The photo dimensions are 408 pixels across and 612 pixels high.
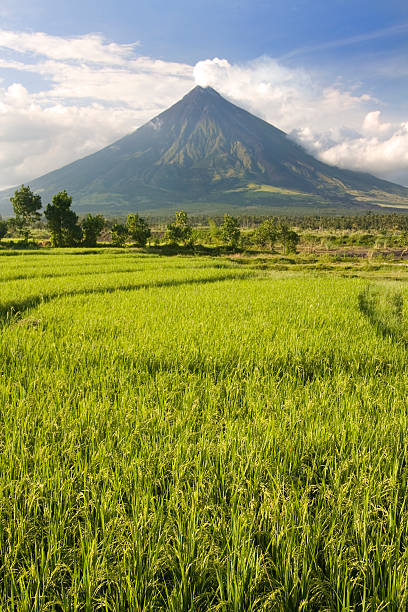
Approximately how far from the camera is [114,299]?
409 inches

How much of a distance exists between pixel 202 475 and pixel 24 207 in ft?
250

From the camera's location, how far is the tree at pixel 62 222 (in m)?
58.6

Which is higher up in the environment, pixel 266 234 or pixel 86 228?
pixel 86 228

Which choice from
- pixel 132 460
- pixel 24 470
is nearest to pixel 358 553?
pixel 132 460

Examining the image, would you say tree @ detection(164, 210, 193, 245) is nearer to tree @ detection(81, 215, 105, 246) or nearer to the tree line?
the tree line

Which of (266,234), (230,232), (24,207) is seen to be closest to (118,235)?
(24,207)

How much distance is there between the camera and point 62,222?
60.1 metres

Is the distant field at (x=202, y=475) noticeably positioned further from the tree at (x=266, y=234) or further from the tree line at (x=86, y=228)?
the tree at (x=266, y=234)

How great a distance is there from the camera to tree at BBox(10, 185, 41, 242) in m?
65.1

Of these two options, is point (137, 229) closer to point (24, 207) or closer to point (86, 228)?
point (86, 228)

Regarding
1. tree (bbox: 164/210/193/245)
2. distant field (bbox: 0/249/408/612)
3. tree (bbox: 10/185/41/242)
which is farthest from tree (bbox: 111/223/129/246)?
distant field (bbox: 0/249/408/612)

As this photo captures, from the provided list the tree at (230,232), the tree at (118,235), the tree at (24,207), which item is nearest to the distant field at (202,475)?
the tree at (118,235)

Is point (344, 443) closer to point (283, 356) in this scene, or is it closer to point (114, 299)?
point (283, 356)

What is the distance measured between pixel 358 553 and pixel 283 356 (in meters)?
3.26
